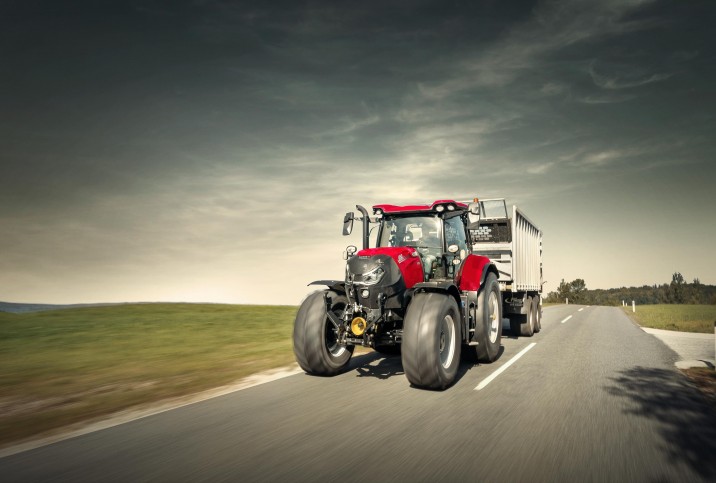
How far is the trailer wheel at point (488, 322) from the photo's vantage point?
7.97 m

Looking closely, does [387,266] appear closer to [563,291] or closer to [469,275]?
[469,275]

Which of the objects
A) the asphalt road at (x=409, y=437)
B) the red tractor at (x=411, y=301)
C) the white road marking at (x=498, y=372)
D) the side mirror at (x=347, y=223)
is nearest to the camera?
the asphalt road at (x=409, y=437)

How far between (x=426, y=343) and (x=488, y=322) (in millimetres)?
2736

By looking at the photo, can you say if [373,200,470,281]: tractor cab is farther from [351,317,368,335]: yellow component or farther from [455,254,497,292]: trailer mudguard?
[351,317,368,335]: yellow component

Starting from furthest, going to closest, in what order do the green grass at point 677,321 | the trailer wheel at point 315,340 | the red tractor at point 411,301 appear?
the green grass at point 677,321, the trailer wheel at point 315,340, the red tractor at point 411,301

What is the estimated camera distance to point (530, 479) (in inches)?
132

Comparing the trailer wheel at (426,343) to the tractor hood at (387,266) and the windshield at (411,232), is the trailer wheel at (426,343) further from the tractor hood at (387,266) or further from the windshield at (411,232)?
the windshield at (411,232)

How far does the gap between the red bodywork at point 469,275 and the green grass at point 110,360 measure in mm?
4073

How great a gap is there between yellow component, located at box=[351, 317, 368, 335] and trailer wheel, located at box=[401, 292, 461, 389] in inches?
27.6

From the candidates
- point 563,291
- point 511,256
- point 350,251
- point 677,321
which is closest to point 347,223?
point 350,251

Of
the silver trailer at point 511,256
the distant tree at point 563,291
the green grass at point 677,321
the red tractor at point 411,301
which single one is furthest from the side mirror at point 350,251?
the distant tree at point 563,291

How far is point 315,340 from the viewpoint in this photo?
6.96 meters

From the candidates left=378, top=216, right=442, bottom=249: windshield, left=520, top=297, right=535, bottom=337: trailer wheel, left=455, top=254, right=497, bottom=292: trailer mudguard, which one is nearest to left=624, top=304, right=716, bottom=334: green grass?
left=520, top=297, right=535, bottom=337: trailer wheel

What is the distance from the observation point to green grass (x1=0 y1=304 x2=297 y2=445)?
5910 mm
